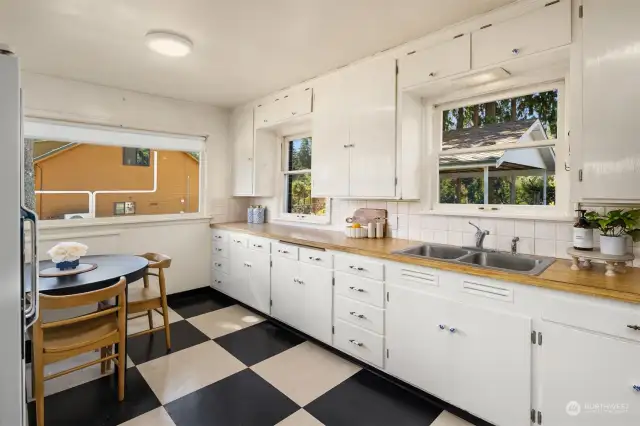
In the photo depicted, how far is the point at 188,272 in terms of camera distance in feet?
13.4

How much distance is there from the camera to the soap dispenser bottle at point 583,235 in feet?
5.74

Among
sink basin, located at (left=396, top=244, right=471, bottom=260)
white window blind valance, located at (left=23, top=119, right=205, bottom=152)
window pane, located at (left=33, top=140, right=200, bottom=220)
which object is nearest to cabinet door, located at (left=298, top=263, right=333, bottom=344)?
→ sink basin, located at (left=396, top=244, right=471, bottom=260)

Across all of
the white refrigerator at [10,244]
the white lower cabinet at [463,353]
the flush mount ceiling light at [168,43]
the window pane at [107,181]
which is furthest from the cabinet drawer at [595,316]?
the window pane at [107,181]

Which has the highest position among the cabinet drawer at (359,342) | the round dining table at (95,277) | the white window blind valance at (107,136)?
the white window blind valance at (107,136)

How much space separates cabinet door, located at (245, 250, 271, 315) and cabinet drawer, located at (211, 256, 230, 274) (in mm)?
539

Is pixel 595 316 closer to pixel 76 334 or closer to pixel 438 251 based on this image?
pixel 438 251

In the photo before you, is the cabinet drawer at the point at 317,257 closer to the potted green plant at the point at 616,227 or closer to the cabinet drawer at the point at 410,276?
the cabinet drawer at the point at 410,276

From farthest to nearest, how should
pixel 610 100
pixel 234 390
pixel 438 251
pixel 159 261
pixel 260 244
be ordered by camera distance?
pixel 260 244 → pixel 159 261 → pixel 438 251 → pixel 234 390 → pixel 610 100

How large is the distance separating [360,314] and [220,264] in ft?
7.50

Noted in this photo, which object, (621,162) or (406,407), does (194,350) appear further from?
(621,162)

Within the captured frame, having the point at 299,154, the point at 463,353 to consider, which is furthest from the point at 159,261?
the point at 463,353

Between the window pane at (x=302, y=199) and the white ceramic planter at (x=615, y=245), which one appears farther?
the window pane at (x=302, y=199)

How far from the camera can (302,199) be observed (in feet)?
13.0

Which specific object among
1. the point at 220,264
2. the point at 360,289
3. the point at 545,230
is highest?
the point at 545,230
